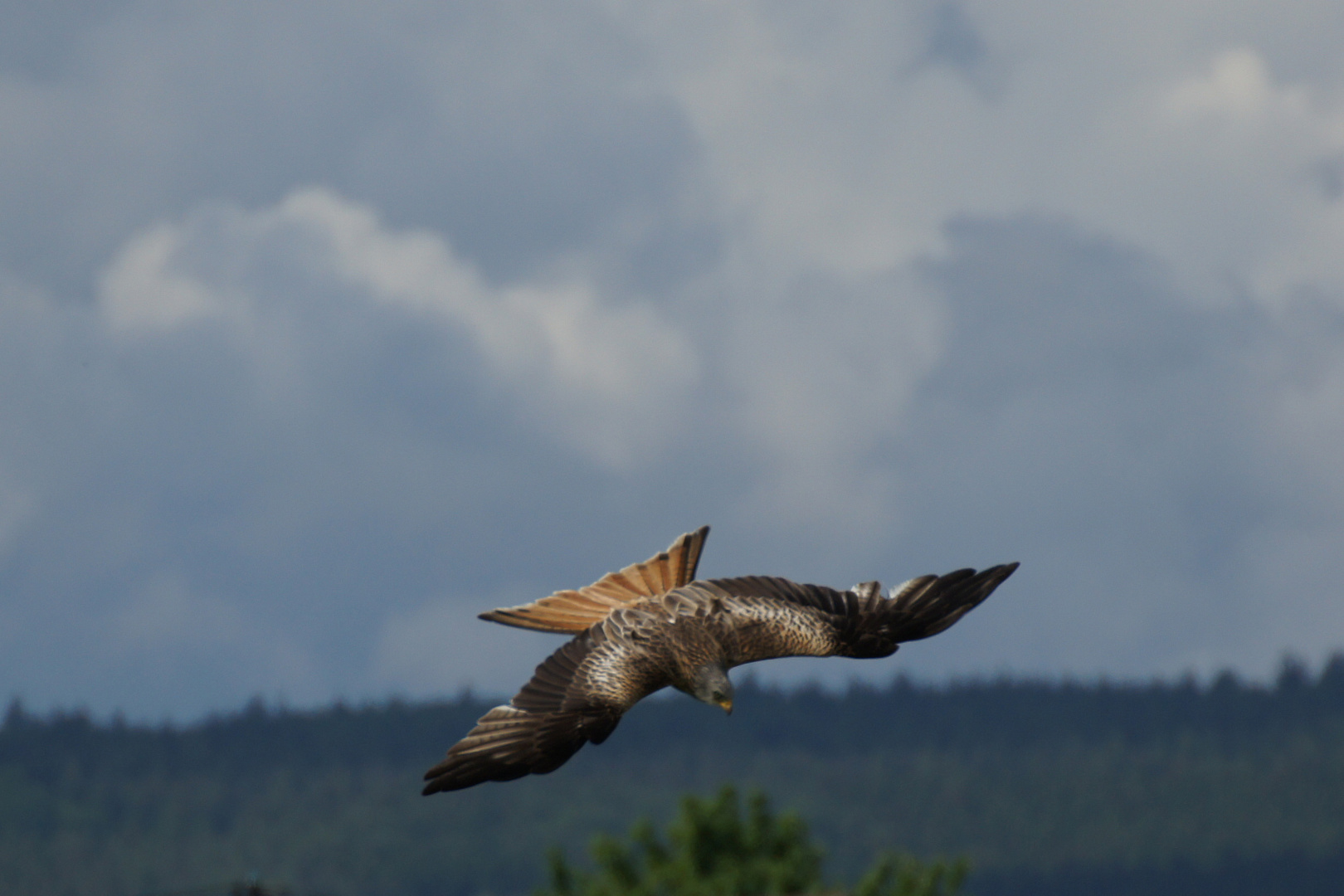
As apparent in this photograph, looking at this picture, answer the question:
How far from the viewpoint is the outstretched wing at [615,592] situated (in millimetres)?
17703

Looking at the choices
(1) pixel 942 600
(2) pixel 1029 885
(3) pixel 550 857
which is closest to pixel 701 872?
(3) pixel 550 857

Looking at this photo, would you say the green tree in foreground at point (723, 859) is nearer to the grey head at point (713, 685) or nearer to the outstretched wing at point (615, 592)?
the outstretched wing at point (615, 592)

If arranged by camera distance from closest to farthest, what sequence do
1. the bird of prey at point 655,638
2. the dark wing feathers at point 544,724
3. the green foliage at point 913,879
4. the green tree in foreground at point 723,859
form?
1. the dark wing feathers at point 544,724
2. the bird of prey at point 655,638
3. the green tree in foreground at point 723,859
4. the green foliage at point 913,879

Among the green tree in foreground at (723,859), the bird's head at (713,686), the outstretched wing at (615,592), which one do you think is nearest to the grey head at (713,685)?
the bird's head at (713,686)

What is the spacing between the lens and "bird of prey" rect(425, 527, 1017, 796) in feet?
55.6

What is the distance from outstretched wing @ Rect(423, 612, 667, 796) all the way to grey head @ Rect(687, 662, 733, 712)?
15.2 inches

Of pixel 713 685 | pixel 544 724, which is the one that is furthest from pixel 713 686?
pixel 544 724

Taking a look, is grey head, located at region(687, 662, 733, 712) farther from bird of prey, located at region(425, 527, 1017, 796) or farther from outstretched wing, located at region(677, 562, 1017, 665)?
outstretched wing, located at region(677, 562, 1017, 665)

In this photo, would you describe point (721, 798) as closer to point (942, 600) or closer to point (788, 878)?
point (788, 878)

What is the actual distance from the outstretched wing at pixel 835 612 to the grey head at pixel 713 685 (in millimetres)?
410

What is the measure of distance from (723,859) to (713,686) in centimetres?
3703

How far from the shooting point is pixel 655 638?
17219mm

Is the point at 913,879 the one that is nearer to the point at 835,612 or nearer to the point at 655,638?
the point at 835,612

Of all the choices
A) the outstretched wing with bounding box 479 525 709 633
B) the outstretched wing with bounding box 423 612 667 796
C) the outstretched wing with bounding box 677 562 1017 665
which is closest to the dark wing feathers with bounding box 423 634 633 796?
the outstretched wing with bounding box 423 612 667 796
